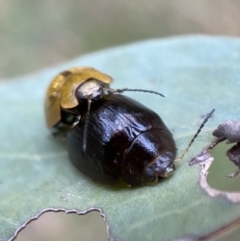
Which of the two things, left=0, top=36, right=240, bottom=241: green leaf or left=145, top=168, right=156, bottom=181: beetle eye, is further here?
left=145, top=168, right=156, bottom=181: beetle eye

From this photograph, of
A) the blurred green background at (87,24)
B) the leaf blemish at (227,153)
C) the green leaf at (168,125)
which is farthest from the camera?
the blurred green background at (87,24)

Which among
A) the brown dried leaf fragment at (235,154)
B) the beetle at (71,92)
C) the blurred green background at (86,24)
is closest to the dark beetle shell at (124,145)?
the beetle at (71,92)

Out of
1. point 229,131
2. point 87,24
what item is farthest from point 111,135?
point 87,24

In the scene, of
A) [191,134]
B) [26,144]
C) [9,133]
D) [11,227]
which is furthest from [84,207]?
[9,133]

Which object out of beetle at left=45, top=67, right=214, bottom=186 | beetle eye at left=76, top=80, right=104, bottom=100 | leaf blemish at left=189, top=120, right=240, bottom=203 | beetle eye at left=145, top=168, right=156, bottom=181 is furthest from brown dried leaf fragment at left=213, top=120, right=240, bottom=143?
beetle eye at left=76, top=80, right=104, bottom=100

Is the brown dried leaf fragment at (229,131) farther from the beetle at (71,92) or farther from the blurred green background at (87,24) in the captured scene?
the blurred green background at (87,24)

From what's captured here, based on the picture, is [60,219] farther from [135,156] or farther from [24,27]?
[24,27]

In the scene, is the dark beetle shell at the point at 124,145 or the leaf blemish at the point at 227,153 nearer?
the leaf blemish at the point at 227,153

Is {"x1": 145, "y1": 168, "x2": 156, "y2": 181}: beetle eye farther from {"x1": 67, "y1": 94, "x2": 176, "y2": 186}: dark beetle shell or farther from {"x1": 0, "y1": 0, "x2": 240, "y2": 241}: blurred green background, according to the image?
{"x1": 0, "y1": 0, "x2": 240, "y2": 241}: blurred green background
